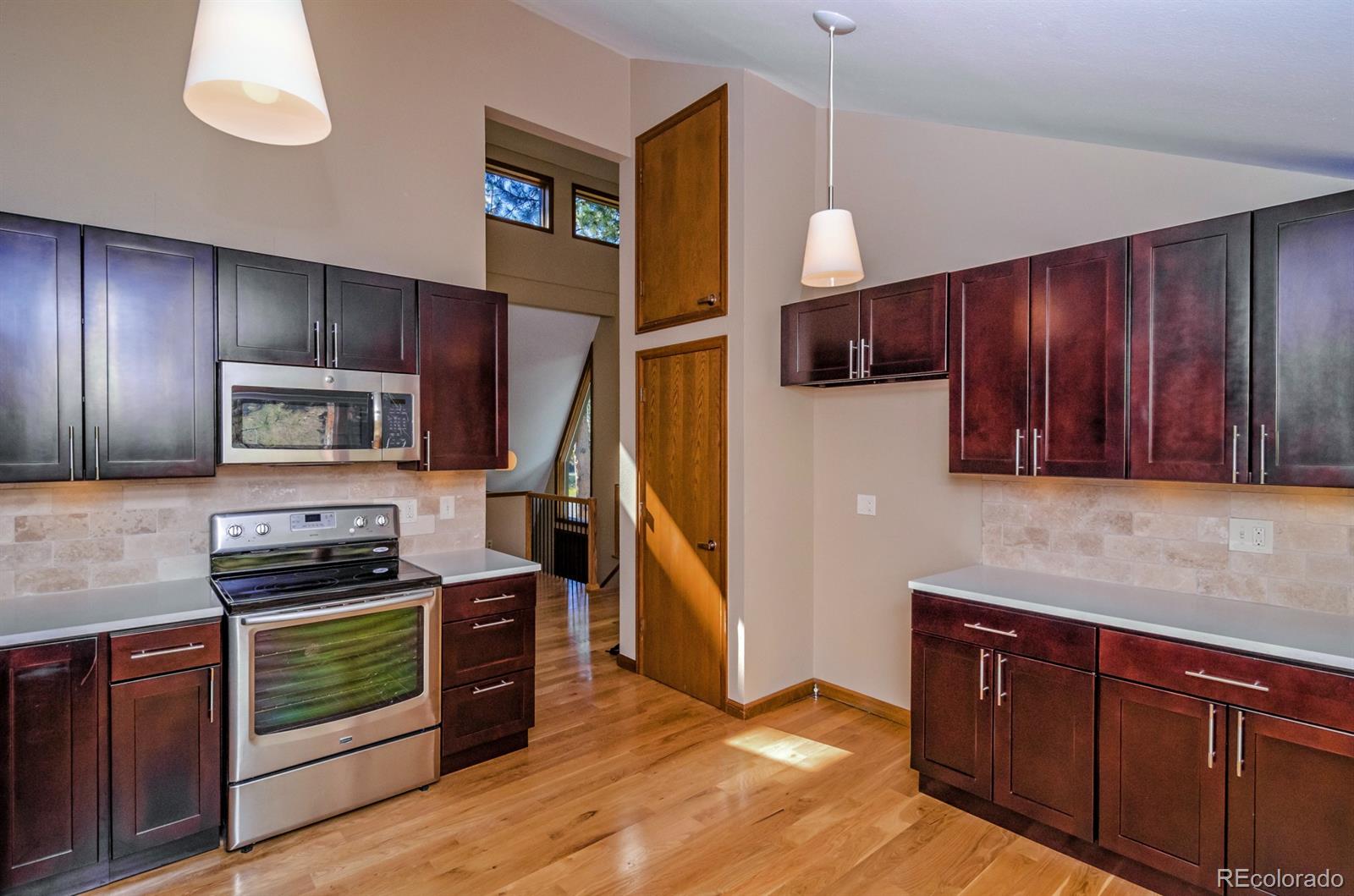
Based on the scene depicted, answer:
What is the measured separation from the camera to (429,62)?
3512 mm

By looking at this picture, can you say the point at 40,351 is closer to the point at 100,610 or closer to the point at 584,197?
the point at 100,610

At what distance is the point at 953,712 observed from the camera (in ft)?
9.11

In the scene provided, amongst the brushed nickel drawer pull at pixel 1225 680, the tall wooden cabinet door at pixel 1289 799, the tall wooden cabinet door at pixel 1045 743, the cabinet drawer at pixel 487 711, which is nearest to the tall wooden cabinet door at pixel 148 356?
the cabinet drawer at pixel 487 711

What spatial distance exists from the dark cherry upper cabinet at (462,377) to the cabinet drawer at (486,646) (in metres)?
0.76

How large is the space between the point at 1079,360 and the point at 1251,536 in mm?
892

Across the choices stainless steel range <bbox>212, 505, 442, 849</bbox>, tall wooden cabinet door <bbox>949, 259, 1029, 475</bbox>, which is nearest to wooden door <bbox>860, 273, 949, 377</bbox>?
tall wooden cabinet door <bbox>949, 259, 1029, 475</bbox>

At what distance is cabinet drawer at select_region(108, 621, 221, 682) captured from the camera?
224 cm

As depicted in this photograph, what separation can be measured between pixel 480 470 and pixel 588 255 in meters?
4.38

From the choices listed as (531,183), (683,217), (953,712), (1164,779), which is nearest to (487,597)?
(953,712)

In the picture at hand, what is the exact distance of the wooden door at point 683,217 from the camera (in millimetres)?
3752

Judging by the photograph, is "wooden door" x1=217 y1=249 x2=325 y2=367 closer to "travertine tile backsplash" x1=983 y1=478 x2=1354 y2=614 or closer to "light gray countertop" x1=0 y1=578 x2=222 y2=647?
"light gray countertop" x1=0 y1=578 x2=222 y2=647

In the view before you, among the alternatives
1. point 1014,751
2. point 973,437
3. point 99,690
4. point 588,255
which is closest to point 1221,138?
point 973,437

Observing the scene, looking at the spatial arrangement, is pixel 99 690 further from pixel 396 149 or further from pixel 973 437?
pixel 973 437

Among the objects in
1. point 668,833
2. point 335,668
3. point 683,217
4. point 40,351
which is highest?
point 683,217
